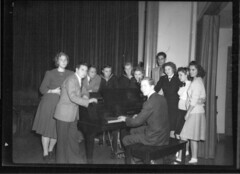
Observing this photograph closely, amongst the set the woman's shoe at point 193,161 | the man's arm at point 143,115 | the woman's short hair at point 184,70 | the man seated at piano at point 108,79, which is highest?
the woman's short hair at point 184,70

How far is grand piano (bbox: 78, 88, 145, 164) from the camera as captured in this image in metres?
2.71

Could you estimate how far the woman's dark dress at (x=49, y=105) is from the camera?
2738mm

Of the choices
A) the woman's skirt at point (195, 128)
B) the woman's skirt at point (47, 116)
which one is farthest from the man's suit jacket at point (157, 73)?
the woman's skirt at point (47, 116)

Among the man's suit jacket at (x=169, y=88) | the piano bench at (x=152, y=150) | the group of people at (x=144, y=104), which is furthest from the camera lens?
the man's suit jacket at (x=169, y=88)

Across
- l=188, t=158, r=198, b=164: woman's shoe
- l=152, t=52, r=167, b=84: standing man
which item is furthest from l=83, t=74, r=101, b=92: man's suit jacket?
l=188, t=158, r=198, b=164: woman's shoe

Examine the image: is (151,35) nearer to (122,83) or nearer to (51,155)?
(122,83)

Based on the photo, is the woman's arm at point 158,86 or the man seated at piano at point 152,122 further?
the woman's arm at point 158,86

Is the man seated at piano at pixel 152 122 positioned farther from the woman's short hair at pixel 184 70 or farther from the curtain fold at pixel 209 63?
the curtain fold at pixel 209 63

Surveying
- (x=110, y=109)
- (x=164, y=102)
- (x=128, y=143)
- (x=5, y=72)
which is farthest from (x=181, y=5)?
(x=5, y=72)

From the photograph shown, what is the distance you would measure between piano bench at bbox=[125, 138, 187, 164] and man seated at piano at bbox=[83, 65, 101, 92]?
0.64m

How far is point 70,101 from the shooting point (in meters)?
2.71

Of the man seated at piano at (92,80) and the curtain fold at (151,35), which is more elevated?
the curtain fold at (151,35)

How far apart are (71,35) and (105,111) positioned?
2.66 ft

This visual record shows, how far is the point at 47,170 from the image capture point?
2.69 m
